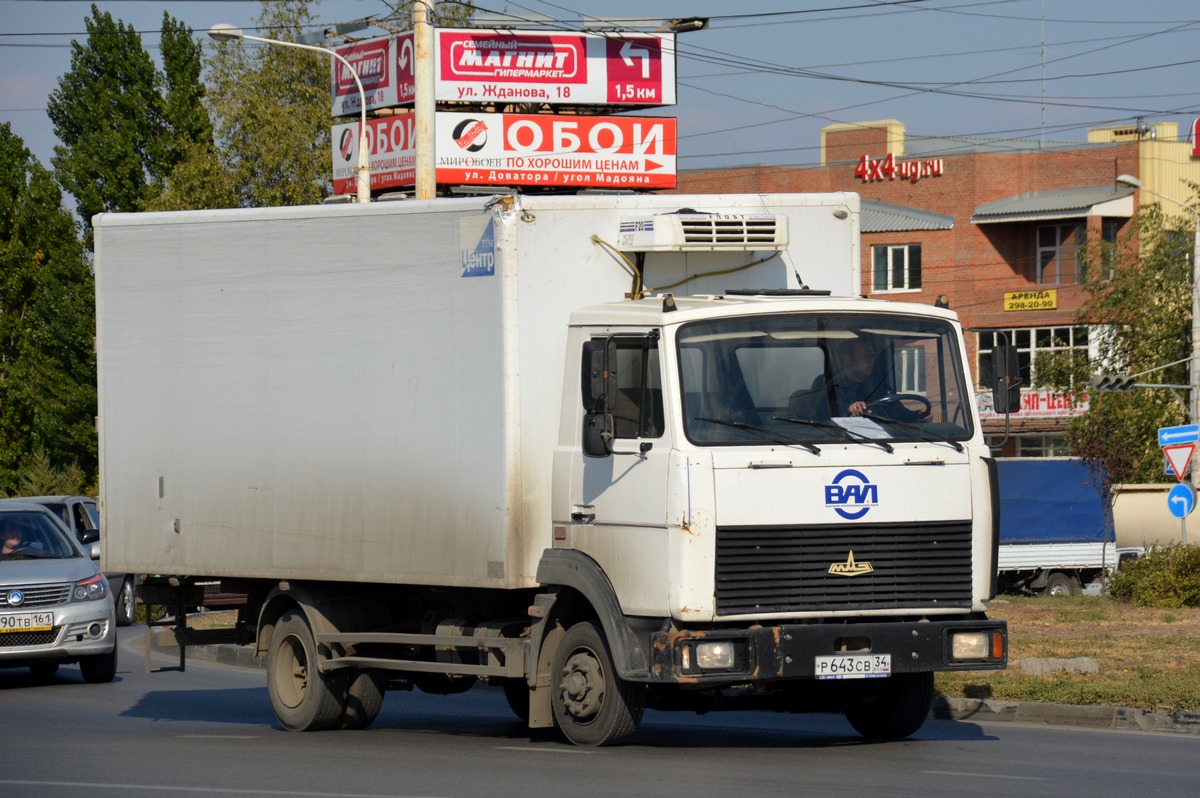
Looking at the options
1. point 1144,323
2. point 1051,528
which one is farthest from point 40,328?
point 1144,323

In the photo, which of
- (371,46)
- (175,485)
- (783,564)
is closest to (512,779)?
(783,564)

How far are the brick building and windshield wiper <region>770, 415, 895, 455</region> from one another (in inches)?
2087

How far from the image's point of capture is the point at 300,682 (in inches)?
507

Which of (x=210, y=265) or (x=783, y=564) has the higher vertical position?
(x=210, y=265)

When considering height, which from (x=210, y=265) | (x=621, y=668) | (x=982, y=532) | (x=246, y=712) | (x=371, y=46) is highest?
(x=371, y=46)

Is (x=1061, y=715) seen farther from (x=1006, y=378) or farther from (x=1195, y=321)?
(x=1195, y=321)

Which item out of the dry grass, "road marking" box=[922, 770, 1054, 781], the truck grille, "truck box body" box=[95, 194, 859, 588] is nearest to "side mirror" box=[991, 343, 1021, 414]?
the truck grille

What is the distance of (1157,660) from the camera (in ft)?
53.1

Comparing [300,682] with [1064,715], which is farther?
[1064,715]

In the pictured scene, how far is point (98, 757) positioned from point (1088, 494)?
32595mm

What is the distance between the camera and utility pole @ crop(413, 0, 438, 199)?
2135 cm

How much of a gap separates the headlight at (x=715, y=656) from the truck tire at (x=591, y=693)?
656mm

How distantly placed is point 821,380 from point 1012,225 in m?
56.9

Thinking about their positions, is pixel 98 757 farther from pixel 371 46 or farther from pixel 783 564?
pixel 371 46
